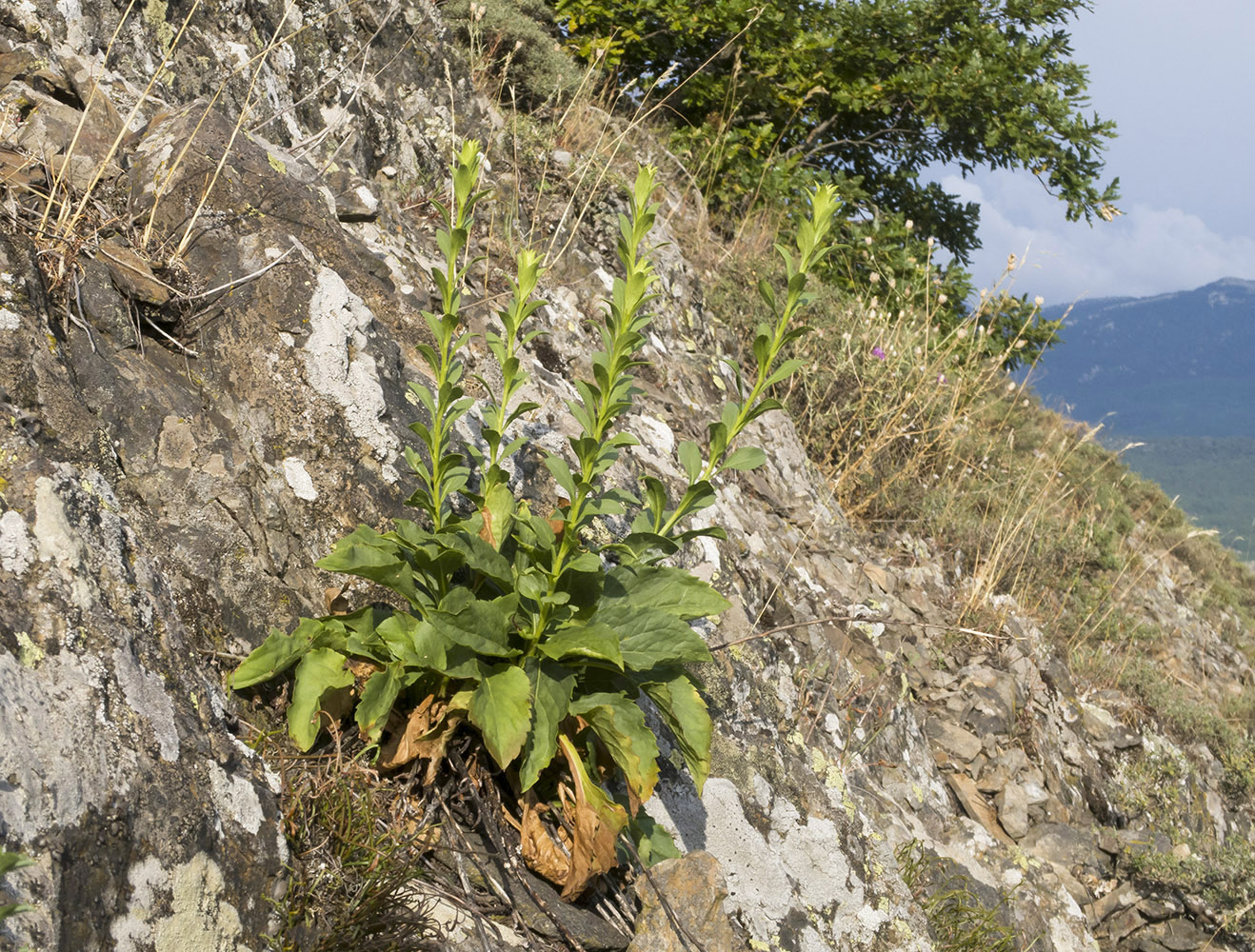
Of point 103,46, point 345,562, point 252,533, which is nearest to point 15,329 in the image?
point 252,533

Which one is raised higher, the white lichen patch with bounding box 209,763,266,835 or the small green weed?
the white lichen patch with bounding box 209,763,266,835

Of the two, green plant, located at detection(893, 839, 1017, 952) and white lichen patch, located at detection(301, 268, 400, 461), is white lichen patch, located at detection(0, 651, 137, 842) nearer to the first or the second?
white lichen patch, located at detection(301, 268, 400, 461)

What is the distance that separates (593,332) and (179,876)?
3937 mm

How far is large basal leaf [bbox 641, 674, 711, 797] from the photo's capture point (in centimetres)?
261

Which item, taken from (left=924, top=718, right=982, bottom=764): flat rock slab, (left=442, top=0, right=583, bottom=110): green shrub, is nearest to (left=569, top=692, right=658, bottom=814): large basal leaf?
(left=924, top=718, right=982, bottom=764): flat rock slab

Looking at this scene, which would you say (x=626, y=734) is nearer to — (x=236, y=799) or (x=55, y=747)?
(x=236, y=799)

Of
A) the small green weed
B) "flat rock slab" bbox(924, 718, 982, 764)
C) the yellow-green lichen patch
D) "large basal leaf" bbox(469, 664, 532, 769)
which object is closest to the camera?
the yellow-green lichen patch

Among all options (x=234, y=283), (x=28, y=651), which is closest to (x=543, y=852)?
(x=28, y=651)

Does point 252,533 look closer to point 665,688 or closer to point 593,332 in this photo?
point 665,688

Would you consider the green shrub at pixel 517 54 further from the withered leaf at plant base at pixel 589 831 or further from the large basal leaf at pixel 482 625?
the withered leaf at plant base at pixel 589 831

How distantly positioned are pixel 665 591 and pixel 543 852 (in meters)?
0.82

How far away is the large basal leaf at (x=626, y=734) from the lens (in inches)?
96.9

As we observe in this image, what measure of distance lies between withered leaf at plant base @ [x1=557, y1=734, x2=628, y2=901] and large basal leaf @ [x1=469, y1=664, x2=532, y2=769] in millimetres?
238

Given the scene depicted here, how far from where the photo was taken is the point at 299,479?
2.90m
